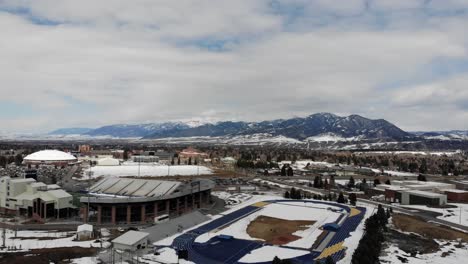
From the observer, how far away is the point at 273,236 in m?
42.1

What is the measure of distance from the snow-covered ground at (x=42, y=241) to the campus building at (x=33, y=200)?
20.7 ft

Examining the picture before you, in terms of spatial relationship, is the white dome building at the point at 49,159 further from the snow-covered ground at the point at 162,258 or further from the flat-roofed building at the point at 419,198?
the snow-covered ground at the point at 162,258

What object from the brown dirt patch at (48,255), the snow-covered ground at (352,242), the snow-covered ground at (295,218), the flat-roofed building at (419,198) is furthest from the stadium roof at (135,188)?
the flat-roofed building at (419,198)

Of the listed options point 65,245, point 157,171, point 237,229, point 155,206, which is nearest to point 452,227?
point 237,229

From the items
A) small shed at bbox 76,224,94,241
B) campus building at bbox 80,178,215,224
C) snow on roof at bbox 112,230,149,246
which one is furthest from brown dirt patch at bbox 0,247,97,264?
campus building at bbox 80,178,215,224

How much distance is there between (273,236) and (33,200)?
29044 mm

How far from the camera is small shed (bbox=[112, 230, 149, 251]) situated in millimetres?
34812

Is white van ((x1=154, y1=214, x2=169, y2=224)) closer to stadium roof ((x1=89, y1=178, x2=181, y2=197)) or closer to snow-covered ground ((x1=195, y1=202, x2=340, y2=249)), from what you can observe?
stadium roof ((x1=89, y1=178, x2=181, y2=197))

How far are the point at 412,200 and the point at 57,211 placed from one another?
50582 mm

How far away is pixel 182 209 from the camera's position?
5328 cm

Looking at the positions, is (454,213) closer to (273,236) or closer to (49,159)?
(273,236)

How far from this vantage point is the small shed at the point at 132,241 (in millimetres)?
34812

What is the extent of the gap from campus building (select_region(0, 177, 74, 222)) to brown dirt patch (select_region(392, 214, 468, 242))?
39238mm

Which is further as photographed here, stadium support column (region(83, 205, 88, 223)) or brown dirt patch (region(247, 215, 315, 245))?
stadium support column (region(83, 205, 88, 223))
